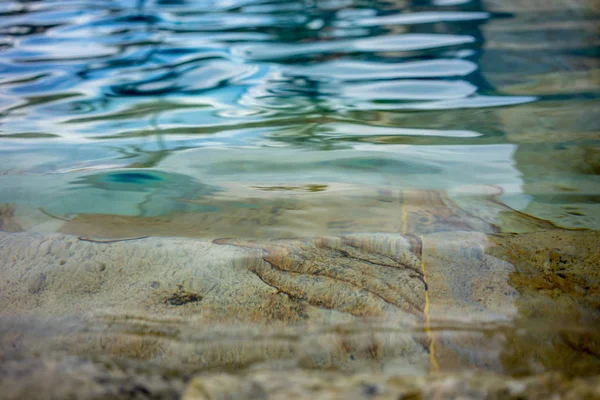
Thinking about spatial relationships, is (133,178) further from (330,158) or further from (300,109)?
(300,109)

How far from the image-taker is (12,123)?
249 centimetres

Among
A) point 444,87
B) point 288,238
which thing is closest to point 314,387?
point 288,238

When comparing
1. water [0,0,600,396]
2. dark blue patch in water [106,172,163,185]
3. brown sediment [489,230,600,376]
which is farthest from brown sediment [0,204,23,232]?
brown sediment [489,230,600,376]

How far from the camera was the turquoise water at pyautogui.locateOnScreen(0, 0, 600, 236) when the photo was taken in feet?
5.37

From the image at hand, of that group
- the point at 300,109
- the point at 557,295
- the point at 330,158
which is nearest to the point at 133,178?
the point at 330,158

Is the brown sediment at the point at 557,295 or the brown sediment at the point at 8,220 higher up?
the brown sediment at the point at 8,220

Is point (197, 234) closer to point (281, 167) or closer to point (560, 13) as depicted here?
point (281, 167)

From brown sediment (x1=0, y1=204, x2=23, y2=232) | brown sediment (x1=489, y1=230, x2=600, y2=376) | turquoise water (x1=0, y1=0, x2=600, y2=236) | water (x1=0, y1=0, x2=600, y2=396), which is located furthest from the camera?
turquoise water (x1=0, y1=0, x2=600, y2=236)

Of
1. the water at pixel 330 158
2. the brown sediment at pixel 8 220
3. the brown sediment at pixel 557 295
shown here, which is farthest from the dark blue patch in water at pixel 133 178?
the brown sediment at pixel 557 295

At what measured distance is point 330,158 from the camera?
1919 mm

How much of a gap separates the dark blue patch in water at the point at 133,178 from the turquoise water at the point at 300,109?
11 millimetres

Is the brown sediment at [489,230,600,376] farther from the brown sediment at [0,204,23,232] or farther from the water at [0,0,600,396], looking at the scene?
the brown sediment at [0,204,23,232]

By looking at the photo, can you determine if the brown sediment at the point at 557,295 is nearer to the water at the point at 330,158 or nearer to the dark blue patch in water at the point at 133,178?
the water at the point at 330,158

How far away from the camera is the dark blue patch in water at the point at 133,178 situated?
1712mm
